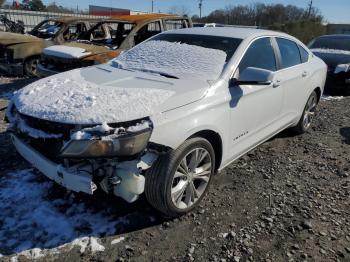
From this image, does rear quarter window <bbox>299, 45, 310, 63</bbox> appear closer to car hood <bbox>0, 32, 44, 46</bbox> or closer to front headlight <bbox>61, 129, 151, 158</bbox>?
front headlight <bbox>61, 129, 151, 158</bbox>

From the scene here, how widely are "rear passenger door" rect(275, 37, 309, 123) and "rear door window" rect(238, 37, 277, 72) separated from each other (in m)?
0.17

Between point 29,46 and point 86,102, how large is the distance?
262 inches

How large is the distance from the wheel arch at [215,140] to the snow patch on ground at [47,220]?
882mm

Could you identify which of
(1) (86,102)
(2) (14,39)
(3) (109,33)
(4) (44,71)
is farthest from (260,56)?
(2) (14,39)

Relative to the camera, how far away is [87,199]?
3.37 m

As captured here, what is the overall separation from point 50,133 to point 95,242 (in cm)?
95

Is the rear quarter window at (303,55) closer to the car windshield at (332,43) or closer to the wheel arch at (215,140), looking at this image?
the wheel arch at (215,140)

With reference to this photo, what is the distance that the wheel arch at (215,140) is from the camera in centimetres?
311

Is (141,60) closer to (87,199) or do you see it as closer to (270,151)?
(87,199)

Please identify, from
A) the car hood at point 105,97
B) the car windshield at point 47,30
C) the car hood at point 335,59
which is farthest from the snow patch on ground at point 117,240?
the car windshield at point 47,30

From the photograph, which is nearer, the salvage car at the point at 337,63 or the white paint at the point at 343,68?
the white paint at the point at 343,68

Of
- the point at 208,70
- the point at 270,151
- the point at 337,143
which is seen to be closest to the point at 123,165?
the point at 208,70

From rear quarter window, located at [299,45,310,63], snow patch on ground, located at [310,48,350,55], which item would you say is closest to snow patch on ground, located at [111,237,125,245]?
rear quarter window, located at [299,45,310,63]

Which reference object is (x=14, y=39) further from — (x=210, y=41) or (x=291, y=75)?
(x=291, y=75)
